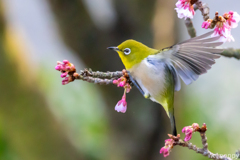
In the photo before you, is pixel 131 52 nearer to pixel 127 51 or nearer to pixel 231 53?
pixel 127 51

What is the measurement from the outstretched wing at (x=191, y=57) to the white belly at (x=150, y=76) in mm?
17

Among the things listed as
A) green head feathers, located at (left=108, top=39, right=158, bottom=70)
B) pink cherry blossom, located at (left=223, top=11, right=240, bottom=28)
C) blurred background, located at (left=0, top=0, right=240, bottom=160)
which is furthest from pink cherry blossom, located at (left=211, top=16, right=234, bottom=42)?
blurred background, located at (left=0, top=0, right=240, bottom=160)

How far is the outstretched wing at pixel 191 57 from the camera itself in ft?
1.10

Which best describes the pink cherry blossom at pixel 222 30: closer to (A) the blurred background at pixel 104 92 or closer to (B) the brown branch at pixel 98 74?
(B) the brown branch at pixel 98 74

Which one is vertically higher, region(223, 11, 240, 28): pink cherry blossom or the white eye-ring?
the white eye-ring

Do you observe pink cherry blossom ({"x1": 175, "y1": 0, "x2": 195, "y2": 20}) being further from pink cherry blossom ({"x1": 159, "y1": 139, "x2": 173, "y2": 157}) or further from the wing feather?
pink cherry blossom ({"x1": 159, "y1": 139, "x2": 173, "y2": 157})

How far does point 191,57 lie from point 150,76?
79 mm

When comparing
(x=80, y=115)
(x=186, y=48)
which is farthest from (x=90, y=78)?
(x=80, y=115)

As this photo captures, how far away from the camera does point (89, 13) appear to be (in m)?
1.08

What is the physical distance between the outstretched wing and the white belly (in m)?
0.02

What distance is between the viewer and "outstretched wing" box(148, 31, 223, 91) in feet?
1.10

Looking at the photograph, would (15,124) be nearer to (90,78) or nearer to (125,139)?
(125,139)

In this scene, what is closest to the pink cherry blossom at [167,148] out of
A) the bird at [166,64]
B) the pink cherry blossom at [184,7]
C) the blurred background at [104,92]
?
the bird at [166,64]

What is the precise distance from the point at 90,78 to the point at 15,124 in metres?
0.84
